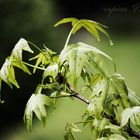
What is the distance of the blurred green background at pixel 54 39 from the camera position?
230cm

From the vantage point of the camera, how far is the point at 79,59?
0.71 metres

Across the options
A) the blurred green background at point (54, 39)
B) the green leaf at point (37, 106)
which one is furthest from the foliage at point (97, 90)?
the blurred green background at point (54, 39)

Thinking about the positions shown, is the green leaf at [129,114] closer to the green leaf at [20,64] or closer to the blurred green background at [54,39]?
the green leaf at [20,64]

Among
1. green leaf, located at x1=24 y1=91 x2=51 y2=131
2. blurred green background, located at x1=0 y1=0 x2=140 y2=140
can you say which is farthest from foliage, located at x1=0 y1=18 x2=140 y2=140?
blurred green background, located at x1=0 y1=0 x2=140 y2=140

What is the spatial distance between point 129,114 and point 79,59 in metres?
0.13

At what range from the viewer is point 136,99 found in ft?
2.54

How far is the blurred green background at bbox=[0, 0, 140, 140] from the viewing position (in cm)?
230

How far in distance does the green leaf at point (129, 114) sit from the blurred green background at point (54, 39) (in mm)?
1352

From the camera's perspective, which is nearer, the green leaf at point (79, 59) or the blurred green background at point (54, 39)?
the green leaf at point (79, 59)

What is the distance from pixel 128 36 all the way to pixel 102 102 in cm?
230

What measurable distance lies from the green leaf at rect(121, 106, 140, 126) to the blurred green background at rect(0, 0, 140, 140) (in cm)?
135

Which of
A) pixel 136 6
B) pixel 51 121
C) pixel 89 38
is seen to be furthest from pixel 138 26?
pixel 51 121

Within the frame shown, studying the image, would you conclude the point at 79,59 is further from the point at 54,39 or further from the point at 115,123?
the point at 54,39

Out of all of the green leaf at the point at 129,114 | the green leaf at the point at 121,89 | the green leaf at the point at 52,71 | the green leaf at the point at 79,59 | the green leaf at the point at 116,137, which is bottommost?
the green leaf at the point at 116,137
